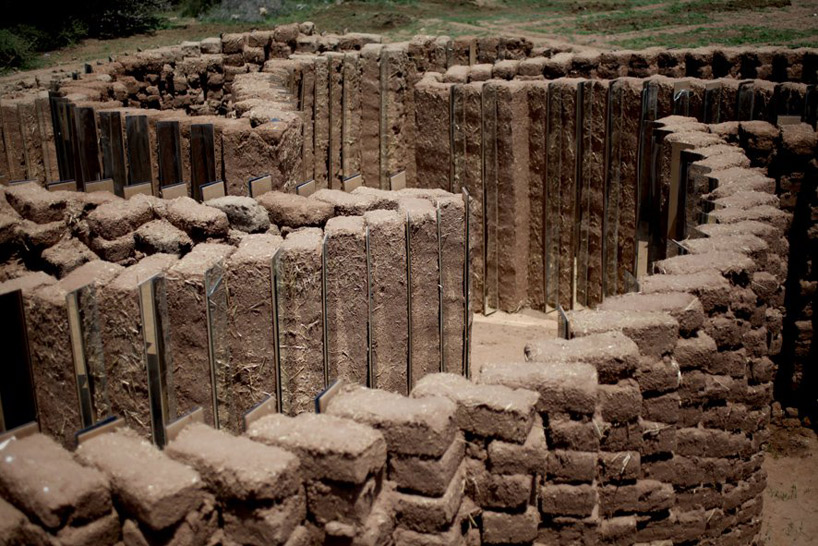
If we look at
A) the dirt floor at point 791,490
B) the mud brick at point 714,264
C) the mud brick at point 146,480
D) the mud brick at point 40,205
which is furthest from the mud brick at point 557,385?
the dirt floor at point 791,490

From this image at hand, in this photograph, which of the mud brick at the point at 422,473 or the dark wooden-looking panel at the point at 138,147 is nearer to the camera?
the mud brick at the point at 422,473

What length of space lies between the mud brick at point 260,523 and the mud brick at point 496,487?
3.05 ft

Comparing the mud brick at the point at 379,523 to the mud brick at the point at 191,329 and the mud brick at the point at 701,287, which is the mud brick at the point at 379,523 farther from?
the mud brick at the point at 701,287

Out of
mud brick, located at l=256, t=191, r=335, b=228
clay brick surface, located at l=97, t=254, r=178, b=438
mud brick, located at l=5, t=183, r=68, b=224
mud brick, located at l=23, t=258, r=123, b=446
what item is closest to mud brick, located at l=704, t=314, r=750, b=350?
mud brick, located at l=256, t=191, r=335, b=228

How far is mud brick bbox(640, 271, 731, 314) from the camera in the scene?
17.1 feet

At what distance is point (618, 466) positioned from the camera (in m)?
4.59

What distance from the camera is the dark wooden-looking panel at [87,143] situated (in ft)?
28.2

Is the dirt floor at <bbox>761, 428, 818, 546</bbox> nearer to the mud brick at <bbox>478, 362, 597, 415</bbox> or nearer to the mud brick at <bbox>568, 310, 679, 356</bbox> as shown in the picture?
the mud brick at <bbox>568, 310, 679, 356</bbox>

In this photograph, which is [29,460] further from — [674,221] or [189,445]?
→ [674,221]

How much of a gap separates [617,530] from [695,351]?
1.12 metres

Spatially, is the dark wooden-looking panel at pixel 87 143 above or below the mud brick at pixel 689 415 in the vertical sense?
above

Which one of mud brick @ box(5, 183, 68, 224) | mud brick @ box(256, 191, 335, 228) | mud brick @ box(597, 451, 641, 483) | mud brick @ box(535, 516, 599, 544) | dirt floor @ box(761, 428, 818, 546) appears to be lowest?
dirt floor @ box(761, 428, 818, 546)

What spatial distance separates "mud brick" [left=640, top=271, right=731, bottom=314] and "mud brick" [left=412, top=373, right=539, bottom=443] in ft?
5.17

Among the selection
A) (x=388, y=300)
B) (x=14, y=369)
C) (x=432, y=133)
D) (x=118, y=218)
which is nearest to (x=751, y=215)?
(x=388, y=300)
